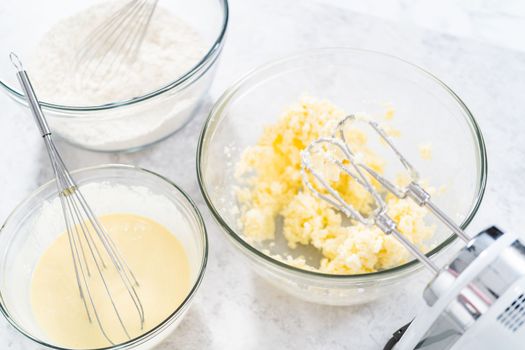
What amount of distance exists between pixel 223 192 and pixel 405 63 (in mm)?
383

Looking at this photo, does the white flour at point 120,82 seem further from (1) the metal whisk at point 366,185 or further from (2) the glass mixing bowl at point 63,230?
(1) the metal whisk at point 366,185

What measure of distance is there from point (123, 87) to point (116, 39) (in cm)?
13

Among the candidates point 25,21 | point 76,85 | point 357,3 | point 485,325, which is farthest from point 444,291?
point 25,21

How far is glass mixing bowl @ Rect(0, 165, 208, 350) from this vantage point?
3.17 ft

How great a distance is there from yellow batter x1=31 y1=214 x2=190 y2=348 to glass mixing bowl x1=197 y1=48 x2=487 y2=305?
0.40ft

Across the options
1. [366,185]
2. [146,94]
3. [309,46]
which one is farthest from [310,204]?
[309,46]

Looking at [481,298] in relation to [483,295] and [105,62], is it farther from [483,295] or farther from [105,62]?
[105,62]

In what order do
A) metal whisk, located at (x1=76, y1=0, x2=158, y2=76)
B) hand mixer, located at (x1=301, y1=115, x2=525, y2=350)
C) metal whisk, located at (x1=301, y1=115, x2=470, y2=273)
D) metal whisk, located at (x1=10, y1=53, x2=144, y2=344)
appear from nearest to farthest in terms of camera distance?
1. hand mixer, located at (x1=301, y1=115, x2=525, y2=350)
2. metal whisk, located at (x1=301, y1=115, x2=470, y2=273)
3. metal whisk, located at (x1=10, y1=53, x2=144, y2=344)
4. metal whisk, located at (x1=76, y1=0, x2=158, y2=76)

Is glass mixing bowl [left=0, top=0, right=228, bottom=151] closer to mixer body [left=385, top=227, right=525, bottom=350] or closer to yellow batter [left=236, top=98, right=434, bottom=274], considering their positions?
yellow batter [left=236, top=98, right=434, bottom=274]

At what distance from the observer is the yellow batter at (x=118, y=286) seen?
0.97 metres

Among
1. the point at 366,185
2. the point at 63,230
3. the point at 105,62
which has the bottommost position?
the point at 63,230

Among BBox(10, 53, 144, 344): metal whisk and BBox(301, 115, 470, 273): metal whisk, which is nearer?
BBox(301, 115, 470, 273): metal whisk

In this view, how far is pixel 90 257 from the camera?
1.04 m

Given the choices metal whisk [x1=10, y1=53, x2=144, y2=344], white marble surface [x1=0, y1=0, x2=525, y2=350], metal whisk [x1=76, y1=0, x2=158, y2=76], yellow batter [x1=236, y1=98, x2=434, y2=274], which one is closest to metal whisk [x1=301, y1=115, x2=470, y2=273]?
yellow batter [x1=236, y1=98, x2=434, y2=274]
